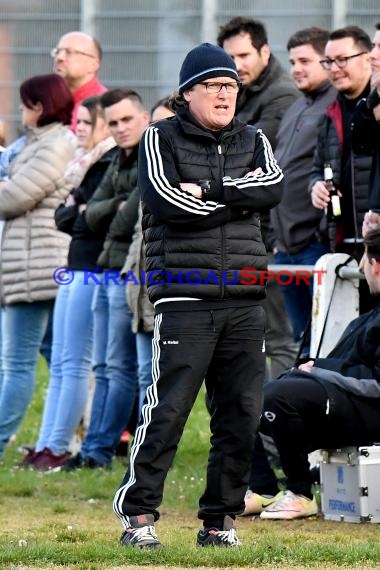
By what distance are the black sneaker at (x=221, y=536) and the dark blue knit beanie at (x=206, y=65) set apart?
6.74ft

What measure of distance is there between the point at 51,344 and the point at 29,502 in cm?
295

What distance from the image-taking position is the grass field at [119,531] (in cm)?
647

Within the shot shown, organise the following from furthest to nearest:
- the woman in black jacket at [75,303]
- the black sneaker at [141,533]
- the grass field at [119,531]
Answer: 1. the woman in black jacket at [75,303]
2. the black sneaker at [141,533]
3. the grass field at [119,531]

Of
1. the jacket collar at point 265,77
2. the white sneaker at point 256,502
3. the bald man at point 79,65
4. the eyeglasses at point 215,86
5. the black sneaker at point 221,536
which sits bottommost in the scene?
the white sneaker at point 256,502

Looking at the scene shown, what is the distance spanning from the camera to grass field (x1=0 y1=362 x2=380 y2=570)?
6.47 m

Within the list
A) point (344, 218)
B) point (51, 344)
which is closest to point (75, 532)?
point (344, 218)

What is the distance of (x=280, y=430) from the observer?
820 cm

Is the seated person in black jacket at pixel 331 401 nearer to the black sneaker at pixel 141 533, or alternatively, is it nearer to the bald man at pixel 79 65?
the black sneaker at pixel 141 533

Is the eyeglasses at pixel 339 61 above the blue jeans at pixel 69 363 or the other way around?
above

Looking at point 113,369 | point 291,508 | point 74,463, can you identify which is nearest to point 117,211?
point 113,369

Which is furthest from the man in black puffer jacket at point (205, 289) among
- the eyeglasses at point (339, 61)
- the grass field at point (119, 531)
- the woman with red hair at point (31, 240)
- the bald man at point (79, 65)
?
the bald man at point (79, 65)

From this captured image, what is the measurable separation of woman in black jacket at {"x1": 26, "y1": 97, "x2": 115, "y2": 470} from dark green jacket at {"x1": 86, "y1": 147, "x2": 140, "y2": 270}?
0.22 meters

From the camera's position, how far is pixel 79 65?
12453mm

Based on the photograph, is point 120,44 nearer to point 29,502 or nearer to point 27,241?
point 27,241
